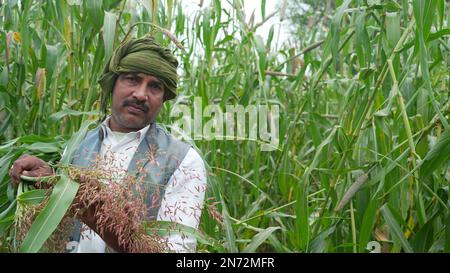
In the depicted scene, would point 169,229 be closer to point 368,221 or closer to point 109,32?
point 368,221

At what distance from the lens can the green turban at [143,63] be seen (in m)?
1.21

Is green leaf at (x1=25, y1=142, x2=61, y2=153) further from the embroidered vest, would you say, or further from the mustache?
the mustache

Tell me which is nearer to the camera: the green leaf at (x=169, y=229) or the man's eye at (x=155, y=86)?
the green leaf at (x=169, y=229)

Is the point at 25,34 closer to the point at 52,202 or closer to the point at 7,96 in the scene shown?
the point at 7,96

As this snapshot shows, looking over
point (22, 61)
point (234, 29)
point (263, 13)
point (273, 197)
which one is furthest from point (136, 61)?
point (234, 29)

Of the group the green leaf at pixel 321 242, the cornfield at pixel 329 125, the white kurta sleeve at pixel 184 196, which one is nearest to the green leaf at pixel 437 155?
the cornfield at pixel 329 125

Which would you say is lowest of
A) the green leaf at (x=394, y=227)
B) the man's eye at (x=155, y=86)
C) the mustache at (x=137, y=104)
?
the green leaf at (x=394, y=227)

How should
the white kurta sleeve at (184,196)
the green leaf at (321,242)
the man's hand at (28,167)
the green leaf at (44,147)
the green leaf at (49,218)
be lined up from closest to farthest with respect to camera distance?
the green leaf at (49,218)
the man's hand at (28,167)
the white kurta sleeve at (184,196)
the green leaf at (44,147)
the green leaf at (321,242)

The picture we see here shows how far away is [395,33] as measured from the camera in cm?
129

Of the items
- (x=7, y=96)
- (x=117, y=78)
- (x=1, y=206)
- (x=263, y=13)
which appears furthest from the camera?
(x=263, y=13)

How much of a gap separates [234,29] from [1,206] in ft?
3.91

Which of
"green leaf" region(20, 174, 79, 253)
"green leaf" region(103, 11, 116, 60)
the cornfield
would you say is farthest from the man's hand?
"green leaf" region(103, 11, 116, 60)

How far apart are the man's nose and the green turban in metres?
0.03

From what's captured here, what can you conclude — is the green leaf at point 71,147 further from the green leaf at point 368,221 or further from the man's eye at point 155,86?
the green leaf at point 368,221
